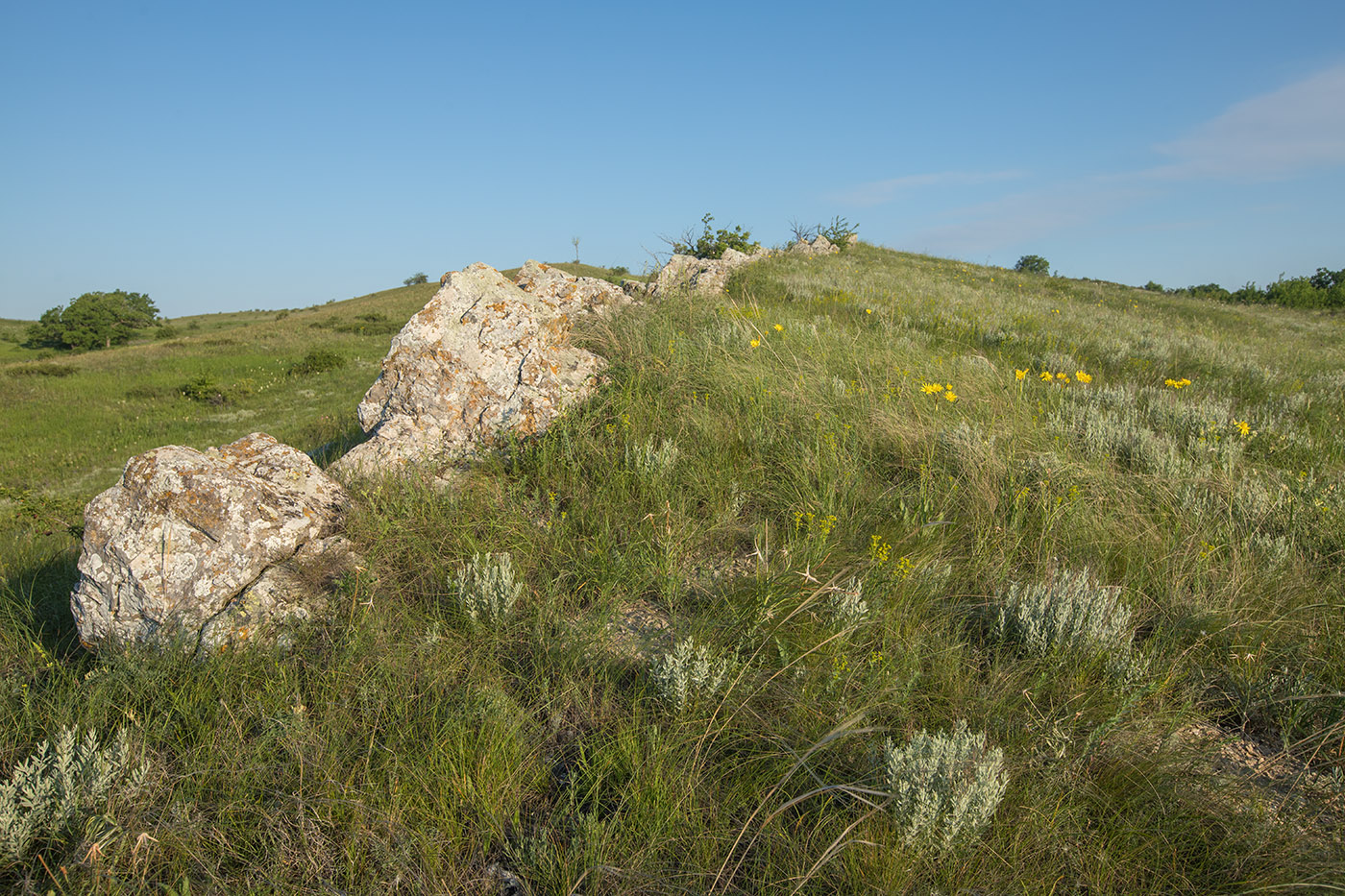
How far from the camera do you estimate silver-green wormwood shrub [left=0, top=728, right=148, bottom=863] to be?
1.88 m

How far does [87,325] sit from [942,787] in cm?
4871

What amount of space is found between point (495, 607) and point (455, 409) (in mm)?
2085

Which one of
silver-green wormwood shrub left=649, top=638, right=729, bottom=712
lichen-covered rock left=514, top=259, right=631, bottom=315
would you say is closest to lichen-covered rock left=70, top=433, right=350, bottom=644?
silver-green wormwood shrub left=649, top=638, right=729, bottom=712

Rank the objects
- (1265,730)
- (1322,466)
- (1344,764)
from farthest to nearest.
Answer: (1322,466) < (1265,730) < (1344,764)

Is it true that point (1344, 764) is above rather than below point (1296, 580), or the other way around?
below

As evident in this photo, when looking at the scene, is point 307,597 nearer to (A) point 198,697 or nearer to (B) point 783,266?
(A) point 198,697

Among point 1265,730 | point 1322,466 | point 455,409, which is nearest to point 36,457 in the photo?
point 455,409

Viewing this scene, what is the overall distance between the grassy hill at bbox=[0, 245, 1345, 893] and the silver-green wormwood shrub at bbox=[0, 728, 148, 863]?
6 centimetres

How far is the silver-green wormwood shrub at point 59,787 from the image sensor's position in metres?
1.88

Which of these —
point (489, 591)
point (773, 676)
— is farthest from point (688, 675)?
point (489, 591)

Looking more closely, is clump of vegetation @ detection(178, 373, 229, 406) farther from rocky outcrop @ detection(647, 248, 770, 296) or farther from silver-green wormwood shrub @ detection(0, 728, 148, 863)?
silver-green wormwood shrub @ detection(0, 728, 148, 863)

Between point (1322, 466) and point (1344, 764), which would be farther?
point (1322, 466)

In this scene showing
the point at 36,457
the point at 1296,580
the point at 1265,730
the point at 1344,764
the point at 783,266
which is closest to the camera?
the point at 1344,764

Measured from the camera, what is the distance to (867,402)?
14.8ft
